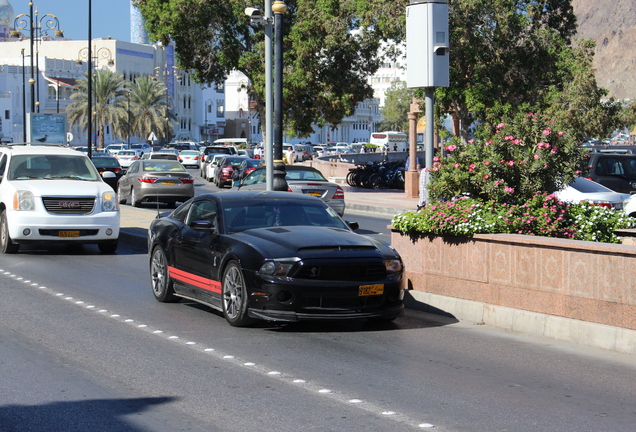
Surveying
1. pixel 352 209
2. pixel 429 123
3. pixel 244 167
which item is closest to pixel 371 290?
pixel 429 123

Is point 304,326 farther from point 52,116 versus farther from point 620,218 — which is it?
point 52,116

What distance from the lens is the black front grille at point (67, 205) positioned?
54.4ft

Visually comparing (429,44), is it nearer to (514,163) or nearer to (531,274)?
(514,163)

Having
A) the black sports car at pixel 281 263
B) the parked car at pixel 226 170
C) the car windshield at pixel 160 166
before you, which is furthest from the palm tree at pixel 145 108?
the black sports car at pixel 281 263

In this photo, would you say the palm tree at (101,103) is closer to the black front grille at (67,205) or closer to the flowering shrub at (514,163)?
the black front grille at (67,205)

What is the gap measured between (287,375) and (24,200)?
10.4 meters

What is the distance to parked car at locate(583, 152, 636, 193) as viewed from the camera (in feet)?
82.5

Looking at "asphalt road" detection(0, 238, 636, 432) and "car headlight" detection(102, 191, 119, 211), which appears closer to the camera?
"asphalt road" detection(0, 238, 636, 432)

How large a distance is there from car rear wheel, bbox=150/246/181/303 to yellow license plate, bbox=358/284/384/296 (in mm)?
3013

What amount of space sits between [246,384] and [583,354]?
11.1ft

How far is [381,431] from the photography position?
5941 millimetres

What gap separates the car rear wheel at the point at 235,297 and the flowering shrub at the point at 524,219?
254cm

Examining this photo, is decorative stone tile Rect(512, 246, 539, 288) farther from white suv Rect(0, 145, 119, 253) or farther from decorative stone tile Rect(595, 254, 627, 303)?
white suv Rect(0, 145, 119, 253)

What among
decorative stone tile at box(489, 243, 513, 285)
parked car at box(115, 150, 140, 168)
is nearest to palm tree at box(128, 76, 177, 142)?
parked car at box(115, 150, 140, 168)
